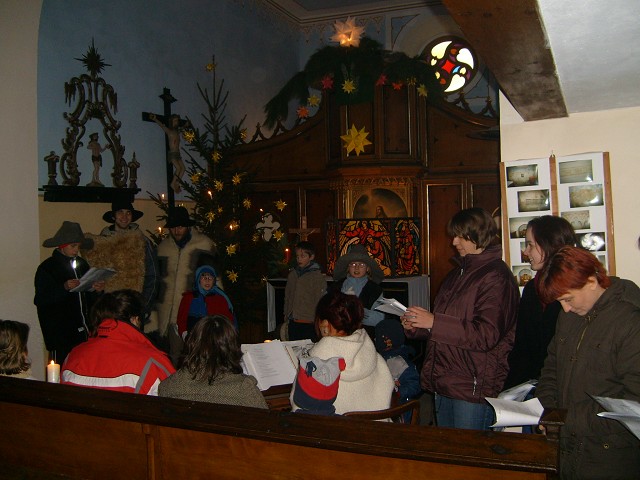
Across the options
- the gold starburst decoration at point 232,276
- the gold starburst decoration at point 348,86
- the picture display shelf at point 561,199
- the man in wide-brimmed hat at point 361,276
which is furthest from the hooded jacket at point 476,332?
the gold starburst decoration at point 348,86

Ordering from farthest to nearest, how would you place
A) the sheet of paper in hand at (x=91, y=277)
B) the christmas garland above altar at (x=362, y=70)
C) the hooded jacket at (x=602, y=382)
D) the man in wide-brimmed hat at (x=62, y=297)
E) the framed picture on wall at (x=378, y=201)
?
the framed picture on wall at (x=378, y=201) → the christmas garland above altar at (x=362, y=70) → the man in wide-brimmed hat at (x=62, y=297) → the sheet of paper in hand at (x=91, y=277) → the hooded jacket at (x=602, y=382)

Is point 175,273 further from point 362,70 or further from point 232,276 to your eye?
point 362,70

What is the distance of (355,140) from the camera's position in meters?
7.75

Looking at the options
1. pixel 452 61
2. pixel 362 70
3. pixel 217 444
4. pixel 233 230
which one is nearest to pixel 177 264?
pixel 233 230

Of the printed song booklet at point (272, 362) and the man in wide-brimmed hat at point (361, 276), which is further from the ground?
the man in wide-brimmed hat at point (361, 276)

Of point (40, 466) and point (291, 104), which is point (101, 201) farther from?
point (291, 104)

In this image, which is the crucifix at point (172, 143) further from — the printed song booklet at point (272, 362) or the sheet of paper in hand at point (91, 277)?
the printed song booklet at point (272, 362)

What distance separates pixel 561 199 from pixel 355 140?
4773mm

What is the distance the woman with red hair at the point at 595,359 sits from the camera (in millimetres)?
2012

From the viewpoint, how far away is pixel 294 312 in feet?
18.0

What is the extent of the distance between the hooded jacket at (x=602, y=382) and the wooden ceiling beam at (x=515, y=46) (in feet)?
3.02

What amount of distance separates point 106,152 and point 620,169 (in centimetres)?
564

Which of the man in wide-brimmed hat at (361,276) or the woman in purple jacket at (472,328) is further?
the man in wide-brimmed hat at (361,276)

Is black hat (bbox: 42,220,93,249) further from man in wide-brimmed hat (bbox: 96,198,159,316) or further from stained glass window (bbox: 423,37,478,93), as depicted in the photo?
stained glass window (bbox: 423,37,478,93)
